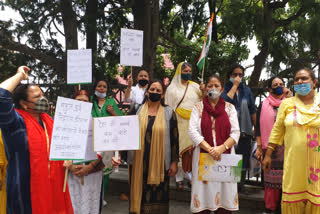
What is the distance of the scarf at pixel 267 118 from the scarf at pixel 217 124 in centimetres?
70

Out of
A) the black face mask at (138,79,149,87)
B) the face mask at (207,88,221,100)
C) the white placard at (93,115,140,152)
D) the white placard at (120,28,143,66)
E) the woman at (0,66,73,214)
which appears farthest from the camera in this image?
the black face mask at (138,79,149,87)

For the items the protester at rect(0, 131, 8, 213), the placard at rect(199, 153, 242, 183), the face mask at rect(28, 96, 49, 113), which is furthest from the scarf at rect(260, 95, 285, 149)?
the protester at rect(0, 131, 8, 213)

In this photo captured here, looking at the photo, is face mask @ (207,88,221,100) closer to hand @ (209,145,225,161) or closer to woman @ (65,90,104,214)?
hand @ (209,145,225,161)

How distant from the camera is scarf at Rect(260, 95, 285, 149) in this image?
3.96 metres

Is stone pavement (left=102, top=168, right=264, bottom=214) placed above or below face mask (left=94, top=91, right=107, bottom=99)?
below

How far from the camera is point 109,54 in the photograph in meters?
8.54

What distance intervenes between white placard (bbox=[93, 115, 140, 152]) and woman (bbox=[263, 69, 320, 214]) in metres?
1.56

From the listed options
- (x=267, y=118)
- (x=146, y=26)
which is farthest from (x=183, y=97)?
(x=146, y=26)

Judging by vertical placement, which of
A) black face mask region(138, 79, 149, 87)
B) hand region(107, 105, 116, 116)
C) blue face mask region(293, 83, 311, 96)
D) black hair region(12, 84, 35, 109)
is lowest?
hand region(107, 105, 116, 116)

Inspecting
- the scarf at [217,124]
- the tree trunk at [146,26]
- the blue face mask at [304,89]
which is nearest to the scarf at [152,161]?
the scarf at [217,124]

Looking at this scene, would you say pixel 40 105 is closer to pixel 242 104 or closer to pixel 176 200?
pixel 242 104

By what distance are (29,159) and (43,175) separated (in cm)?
18

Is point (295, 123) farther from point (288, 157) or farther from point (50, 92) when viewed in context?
point (50, 92)

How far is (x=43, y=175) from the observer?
8.77 feet
